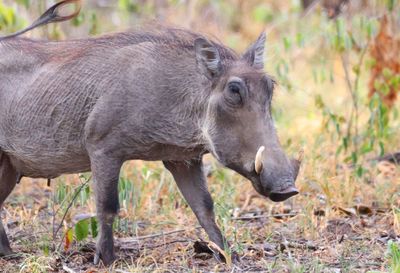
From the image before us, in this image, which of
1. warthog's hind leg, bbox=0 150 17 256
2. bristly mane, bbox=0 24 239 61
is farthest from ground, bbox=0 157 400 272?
bristly mane, bbox=0 24 239 61

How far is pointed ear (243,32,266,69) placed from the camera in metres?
4.67

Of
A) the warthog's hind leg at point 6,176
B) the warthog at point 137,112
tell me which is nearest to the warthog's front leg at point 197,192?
the warthog at point 137,112

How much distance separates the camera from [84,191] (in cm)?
Result: 514

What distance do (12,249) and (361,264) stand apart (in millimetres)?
1869

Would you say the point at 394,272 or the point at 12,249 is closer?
the point at 394,272

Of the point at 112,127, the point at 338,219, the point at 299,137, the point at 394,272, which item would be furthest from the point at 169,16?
the point at 394,272

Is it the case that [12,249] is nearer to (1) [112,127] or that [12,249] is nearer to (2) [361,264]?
(1) [112,127]

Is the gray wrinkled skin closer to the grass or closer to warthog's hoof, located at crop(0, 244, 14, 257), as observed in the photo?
warthog's hoof, located at crop(0, 244, 14, 257)

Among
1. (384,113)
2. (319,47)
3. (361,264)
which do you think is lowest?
(361,264)

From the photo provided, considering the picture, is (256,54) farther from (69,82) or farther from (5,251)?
(5,251)

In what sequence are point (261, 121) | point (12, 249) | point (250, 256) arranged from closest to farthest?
1. point (261, 121)
2. point (250, 256)
3. point (12, 249)

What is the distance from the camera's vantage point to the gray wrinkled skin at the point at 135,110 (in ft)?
14.4

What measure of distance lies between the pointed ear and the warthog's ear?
0.61ft

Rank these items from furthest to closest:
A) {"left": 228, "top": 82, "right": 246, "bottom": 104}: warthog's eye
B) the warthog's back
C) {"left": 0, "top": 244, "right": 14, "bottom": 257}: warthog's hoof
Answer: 1. {"left": 0, "top": 244, "right": 14, "bottom": 257}: warthog's hoof
2. the warthog's back
3. {"left": 228, "top": 82, "right": 246, "bottom": 104}: warthog's eye
